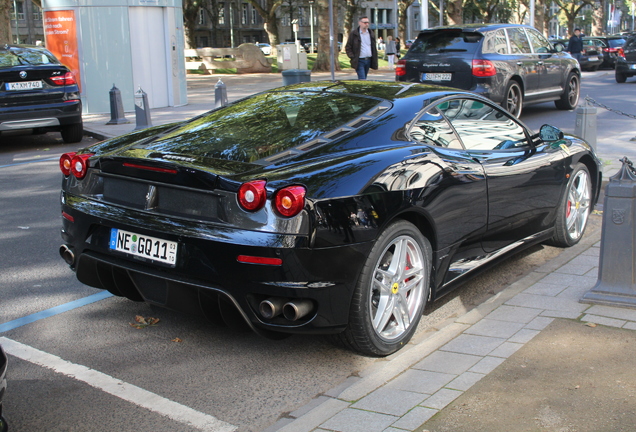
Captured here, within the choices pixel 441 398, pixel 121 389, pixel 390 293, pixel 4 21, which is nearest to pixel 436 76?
pixel 390 293

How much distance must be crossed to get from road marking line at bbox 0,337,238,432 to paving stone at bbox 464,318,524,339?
1.67 metres

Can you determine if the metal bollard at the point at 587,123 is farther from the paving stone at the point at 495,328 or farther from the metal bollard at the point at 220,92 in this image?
the metal bollard at the point at 220,92

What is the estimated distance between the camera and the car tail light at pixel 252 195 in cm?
346

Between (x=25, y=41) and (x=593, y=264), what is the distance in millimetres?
78802

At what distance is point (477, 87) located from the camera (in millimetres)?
12633

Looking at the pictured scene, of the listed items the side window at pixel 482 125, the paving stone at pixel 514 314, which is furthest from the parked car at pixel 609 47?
the paving stone at pixel 514 314

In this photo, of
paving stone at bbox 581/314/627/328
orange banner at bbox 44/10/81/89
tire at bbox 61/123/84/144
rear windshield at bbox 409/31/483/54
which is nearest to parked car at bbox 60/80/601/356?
paving stone at bbox 581/314/627/328

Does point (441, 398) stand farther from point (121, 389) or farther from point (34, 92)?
point (34, 92)

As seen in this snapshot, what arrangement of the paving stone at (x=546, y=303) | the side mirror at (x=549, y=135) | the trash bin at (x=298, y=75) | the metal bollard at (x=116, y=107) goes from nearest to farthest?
1. the paving stone at (x=546, y=303)
2. the side mirror at (x=549, y=135)
3. the trash bin at (x=298, y=75)
4. the metal bollard at (x=116, y=107)

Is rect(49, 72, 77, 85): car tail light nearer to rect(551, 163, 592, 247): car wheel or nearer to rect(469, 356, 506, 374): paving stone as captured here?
rect(551, 163, 592, 247): car wheel

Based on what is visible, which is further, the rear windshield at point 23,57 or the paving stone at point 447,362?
the rear windshield at point 23,57

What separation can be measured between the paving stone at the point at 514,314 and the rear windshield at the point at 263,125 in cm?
149

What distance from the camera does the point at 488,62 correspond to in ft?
41.3

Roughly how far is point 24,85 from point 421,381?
9.84m
